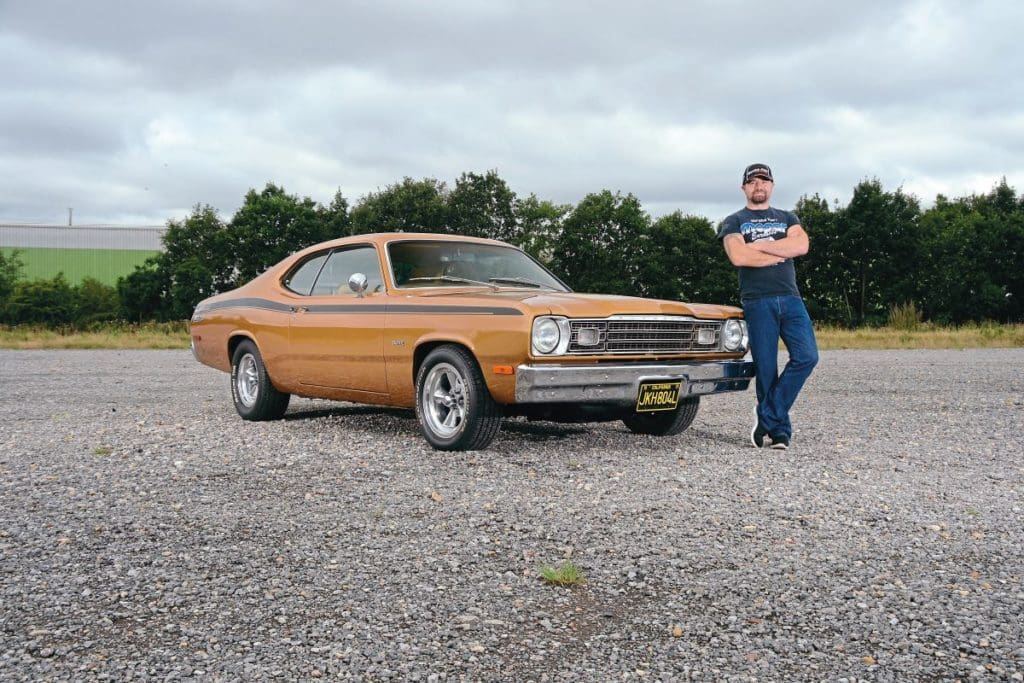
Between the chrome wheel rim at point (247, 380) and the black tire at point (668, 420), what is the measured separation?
10.9 ft

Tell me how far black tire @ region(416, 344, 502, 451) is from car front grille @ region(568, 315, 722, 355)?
693mm

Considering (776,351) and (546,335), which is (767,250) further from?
(546,335)

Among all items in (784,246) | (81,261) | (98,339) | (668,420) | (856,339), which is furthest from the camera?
(81,261)

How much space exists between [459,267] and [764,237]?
228cm

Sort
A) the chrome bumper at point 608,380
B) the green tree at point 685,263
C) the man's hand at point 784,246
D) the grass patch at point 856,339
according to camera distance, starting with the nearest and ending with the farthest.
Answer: the chrome bumper at point 608,380 < the man's hand at point 784,246 < the grass patch at point 856,339 < the green tree at point 685,263

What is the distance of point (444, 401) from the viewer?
260 inches

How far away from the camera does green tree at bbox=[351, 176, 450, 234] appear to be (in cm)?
5478

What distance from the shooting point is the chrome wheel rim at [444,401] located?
6453 mm

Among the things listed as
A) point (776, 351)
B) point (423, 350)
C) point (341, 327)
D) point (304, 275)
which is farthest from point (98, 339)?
point (776, 351)

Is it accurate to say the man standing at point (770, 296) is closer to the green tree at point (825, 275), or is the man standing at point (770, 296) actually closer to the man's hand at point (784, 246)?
the man's hand at point (784, 246)

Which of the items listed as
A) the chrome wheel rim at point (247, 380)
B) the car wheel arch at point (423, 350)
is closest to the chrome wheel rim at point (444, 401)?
the car wheel arch at point (423, 350)

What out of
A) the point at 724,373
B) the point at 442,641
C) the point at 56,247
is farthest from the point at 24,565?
the point at 56,247

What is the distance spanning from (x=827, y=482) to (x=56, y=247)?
290 feet

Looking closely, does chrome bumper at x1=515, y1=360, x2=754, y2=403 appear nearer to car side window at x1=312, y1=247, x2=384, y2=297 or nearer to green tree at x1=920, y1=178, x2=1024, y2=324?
car side window at x1=312, y1=247, x2=384, y2=297
